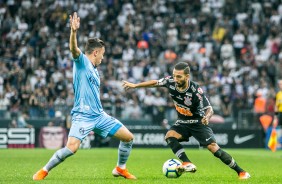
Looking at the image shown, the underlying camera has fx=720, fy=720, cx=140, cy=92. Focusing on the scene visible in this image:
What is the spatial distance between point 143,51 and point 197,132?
20.1 meters

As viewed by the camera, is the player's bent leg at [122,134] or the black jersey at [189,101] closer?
the player's bent leg at [122,134]

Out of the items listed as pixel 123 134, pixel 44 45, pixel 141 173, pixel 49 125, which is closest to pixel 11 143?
pixel 49 125

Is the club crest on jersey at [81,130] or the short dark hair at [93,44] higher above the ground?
the short dark hair at [93,44]

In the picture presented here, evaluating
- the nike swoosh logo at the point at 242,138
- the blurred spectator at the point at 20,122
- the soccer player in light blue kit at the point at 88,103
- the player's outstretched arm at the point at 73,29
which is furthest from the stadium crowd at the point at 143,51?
the player's outstretched arm at the point at 73,29

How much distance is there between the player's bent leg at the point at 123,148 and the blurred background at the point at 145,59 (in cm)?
1484

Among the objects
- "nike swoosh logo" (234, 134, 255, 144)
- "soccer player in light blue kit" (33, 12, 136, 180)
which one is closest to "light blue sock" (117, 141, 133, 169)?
"soccer player in light blue kit" (33, 12, 136, 180)

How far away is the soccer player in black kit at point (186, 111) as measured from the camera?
1342 centimetres

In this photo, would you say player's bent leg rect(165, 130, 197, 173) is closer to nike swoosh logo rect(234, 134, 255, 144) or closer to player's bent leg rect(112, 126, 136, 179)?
player's bent leg rect(112, 126, 136, 179)

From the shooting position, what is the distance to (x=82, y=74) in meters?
12.7

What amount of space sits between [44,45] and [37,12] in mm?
2472

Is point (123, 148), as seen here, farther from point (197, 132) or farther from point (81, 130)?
point (197, 132)

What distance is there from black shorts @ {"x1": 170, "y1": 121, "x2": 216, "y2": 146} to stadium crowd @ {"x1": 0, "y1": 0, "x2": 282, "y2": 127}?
1508 cm

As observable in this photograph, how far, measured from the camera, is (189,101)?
1363 cm

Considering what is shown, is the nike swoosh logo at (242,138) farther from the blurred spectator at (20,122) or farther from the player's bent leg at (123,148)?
the player's bent leg at (123,148)
